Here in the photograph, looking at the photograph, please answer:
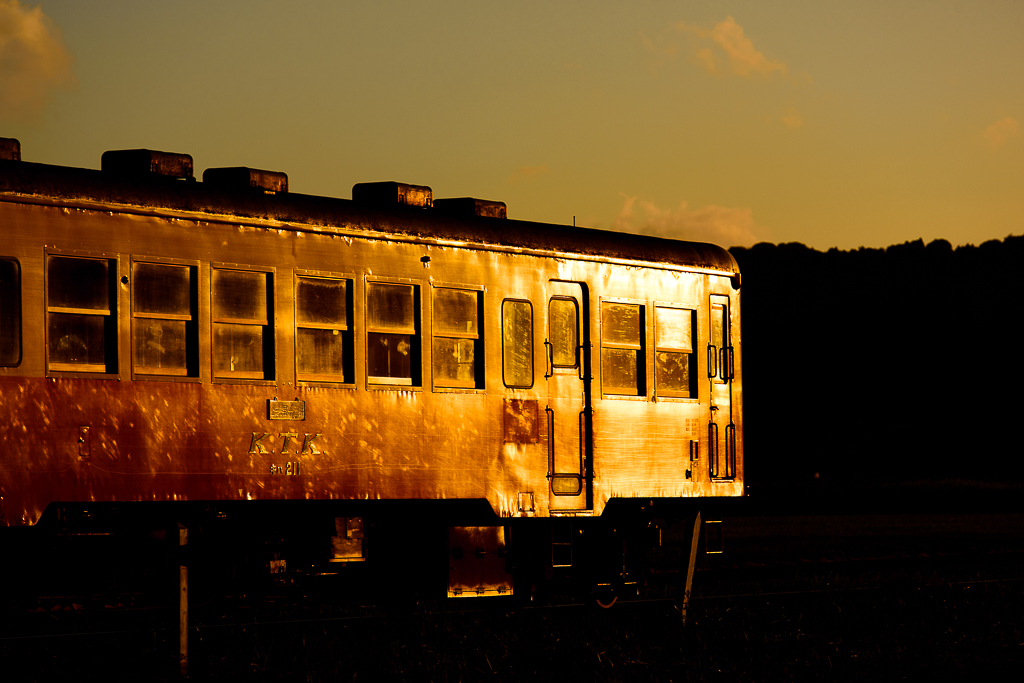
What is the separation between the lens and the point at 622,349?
1215 centimetres

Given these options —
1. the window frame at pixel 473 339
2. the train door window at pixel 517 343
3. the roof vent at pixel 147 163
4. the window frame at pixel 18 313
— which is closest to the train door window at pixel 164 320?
the window frame at pixel 18 313

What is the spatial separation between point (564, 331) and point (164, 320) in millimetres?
3670

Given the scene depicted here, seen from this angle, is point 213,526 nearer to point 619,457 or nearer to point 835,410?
point 619,457

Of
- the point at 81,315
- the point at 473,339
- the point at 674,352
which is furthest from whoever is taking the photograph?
the point at 674,352

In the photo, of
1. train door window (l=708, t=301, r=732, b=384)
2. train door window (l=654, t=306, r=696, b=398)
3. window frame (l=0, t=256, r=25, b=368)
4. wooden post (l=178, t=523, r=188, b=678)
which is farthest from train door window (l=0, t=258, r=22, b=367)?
train door window (l=708, t=301, r=732, b=384)

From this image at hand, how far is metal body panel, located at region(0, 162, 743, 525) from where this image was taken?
895 centimetres

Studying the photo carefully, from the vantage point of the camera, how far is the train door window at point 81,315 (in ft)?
29.5

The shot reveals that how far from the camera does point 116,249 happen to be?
9258 mm

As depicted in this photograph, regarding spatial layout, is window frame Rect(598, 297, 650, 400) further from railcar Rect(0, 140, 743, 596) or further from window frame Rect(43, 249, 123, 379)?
window frame Rect(43, 249, 123, 379)

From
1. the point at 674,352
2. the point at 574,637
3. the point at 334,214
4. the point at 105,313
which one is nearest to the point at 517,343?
the point at 674,352

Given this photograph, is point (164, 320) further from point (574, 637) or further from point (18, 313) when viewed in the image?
point (574, 637)

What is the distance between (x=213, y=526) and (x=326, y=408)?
1221 millimetres

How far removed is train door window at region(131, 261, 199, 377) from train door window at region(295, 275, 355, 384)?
82cm

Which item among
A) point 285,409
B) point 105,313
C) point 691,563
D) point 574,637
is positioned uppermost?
point 105,313
